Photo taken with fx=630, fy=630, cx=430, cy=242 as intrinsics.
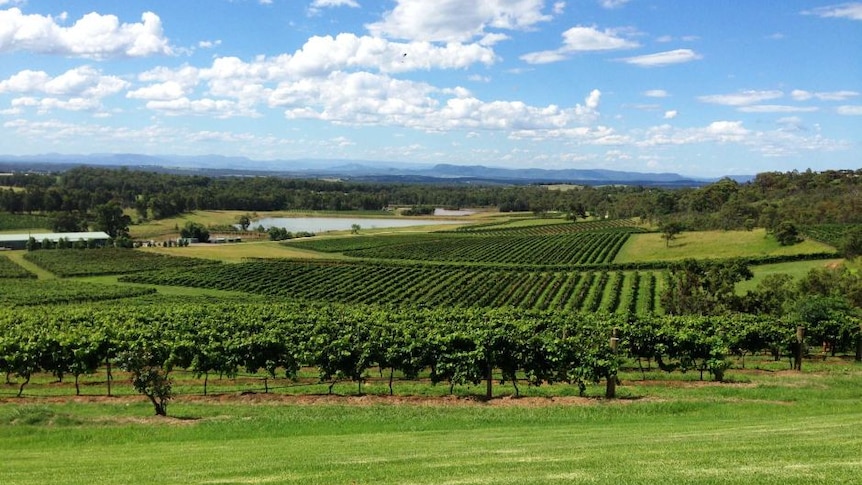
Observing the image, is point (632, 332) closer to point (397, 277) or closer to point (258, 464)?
point (258, 464)

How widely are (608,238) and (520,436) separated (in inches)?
4215

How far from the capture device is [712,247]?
3789 inches

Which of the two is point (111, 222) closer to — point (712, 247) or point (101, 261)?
point (101, 261)

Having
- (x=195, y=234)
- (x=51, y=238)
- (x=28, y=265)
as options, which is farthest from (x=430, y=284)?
(x=51, y=238)

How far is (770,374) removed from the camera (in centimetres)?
2472

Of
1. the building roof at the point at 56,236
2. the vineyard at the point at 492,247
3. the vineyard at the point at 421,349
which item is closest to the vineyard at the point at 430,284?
the vineyard at the point at 492,247

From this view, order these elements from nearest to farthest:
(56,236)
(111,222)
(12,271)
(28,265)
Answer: (12,271) → (28,265) → (56,236) → (111,222)

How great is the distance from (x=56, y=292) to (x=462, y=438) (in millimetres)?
71378

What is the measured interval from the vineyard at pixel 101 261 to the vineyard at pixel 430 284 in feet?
23.1

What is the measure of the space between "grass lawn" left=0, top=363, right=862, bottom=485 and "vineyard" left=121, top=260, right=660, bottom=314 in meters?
39.6

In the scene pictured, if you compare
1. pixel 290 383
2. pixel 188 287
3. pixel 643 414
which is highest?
pixel 643 414

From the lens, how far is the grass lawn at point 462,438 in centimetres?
1059

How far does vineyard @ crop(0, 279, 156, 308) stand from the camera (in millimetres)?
66375

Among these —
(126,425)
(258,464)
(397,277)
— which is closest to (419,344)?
(126,425)
